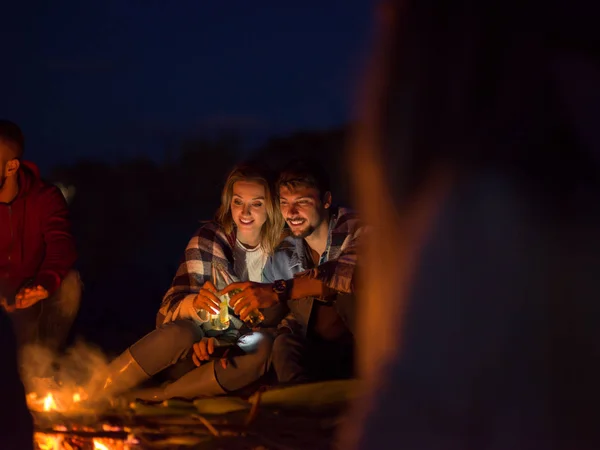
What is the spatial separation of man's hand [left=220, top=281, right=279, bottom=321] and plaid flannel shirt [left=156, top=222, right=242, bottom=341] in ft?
1.15

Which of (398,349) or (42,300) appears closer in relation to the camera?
(398,349)

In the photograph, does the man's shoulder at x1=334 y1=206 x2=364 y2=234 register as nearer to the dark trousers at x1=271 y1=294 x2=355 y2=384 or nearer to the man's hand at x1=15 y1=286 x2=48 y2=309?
the dark trousers at x1=271 y1=294 x2=355 y2=384

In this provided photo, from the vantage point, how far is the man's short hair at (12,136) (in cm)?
454

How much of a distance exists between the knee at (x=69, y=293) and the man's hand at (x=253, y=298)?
1140mm

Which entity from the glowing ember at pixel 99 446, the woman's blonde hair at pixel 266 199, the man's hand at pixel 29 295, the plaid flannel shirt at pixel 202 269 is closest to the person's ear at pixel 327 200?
the woman's blonde hair at pixel 266 199

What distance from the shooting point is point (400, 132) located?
2.88m

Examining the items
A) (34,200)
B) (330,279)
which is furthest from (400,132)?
(34,200)

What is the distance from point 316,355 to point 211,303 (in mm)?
622

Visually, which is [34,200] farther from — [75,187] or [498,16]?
[498,16]

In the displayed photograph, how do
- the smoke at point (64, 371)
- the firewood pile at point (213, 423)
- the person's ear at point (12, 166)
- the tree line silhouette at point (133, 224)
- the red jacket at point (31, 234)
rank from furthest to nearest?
1. the tree line silhouette at point (133, 224)
2. the red jacket at point (31, 234)
3. the person's ear at point (12, 166)
4. the smoke at point (64, 371)
5. the firewood pile at point (213, 423)

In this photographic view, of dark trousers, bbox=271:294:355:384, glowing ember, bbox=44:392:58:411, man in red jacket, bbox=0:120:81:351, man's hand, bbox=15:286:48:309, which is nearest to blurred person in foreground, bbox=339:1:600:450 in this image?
dark trousers, bbox=271:294:355:384

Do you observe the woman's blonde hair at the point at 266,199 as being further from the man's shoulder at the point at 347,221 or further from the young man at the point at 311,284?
the man's shoulder at the point at 347,221

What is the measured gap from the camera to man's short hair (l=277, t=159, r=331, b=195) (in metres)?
4.43

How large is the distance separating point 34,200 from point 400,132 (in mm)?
2680
